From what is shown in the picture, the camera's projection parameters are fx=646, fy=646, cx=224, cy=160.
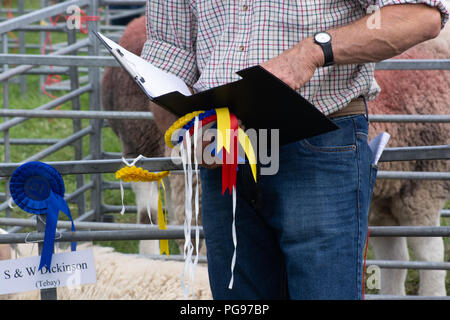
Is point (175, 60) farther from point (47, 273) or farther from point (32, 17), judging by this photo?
point (32, 17)

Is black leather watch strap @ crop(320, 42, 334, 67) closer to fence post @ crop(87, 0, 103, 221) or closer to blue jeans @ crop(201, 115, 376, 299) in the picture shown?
blue jeans @ crop(201, 115, 376, 299)

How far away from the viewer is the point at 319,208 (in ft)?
4.39

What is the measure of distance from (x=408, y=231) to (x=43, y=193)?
1039 millimetres

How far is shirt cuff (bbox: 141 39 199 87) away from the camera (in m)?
1.56

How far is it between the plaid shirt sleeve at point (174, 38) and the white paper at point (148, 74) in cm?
14

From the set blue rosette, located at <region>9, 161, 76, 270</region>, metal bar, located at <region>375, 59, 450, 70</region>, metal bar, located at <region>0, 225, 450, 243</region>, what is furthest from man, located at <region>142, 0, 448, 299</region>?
metal bar, located at <region>375, 59, 450, 70</region>

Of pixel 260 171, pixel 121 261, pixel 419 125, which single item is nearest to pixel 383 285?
pixel 419 125

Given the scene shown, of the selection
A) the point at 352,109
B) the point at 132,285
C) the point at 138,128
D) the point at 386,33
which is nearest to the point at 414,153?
the point at 352,109

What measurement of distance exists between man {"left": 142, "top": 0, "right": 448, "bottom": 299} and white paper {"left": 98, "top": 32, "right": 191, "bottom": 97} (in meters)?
0.09

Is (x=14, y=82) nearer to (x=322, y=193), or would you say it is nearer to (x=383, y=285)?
(x=383, y=285)

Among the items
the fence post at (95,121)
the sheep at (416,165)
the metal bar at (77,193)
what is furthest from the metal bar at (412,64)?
the metal bar at (77,193)

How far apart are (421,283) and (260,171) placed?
2.41m

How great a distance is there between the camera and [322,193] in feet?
4.39

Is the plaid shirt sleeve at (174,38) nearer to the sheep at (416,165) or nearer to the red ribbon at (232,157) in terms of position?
the red ribbon at (232,157)
